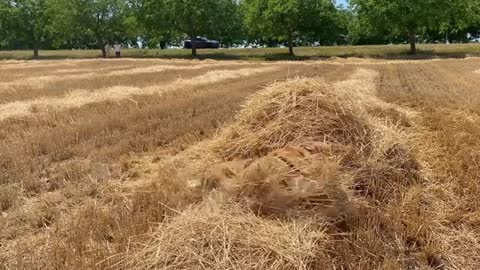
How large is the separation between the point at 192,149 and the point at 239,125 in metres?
1.41

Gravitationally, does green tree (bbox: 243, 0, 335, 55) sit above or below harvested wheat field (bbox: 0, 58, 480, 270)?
above

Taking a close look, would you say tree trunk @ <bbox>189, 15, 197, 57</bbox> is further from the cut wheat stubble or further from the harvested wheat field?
the harvested wheat field

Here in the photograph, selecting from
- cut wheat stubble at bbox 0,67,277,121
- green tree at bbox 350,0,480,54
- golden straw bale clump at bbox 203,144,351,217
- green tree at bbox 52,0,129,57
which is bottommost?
golden straw bale clump at bbox 203,144,351,217

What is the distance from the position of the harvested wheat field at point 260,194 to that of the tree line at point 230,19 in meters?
41.8

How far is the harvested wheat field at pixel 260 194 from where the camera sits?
3916 mm

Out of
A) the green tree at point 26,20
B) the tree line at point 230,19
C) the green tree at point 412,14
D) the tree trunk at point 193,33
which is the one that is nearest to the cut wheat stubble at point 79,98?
the green tree at point 412,14

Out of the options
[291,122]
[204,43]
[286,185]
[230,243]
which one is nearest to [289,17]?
[204,43]

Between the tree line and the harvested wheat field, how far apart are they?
41791 millimetres

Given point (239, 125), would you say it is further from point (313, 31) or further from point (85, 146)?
point (313, 31)

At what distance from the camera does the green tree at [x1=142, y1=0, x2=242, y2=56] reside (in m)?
51.8

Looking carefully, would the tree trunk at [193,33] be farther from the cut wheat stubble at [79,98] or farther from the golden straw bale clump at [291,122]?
the golden straw bale clump at [291,122]

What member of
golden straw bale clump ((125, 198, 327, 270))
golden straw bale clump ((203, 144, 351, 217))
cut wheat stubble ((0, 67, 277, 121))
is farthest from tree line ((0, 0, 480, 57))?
golden straw bale clump ((125, 198, 327, 270))

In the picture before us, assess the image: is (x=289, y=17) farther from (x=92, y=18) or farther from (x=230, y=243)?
(x=230, y=243)

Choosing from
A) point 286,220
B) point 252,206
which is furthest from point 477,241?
point 252,206
